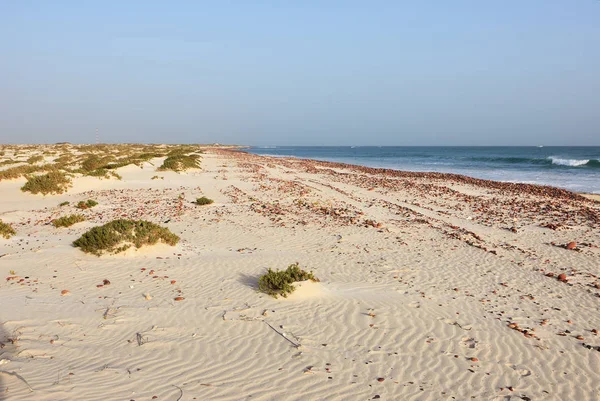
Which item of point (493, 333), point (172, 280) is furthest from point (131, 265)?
point (493, 333)

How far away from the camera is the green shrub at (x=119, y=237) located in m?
9.58

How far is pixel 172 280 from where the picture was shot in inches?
322

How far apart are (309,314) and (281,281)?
Answer: 3.44 ft

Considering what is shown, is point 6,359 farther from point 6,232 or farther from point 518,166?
point 518,166

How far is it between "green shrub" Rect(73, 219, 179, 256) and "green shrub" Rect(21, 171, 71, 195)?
12452 mm

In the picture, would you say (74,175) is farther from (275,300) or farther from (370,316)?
(370,316)

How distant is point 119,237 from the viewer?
9.80m

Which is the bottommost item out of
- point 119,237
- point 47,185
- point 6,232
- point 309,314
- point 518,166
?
point 309,314

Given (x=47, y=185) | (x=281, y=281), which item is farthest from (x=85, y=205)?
(x=281, y=281)

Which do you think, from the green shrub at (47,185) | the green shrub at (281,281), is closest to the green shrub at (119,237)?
the green shrub at (281,281)

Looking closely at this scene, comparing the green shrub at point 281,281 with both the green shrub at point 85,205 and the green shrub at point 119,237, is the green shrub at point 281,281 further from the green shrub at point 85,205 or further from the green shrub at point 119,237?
the green shrub at point 85,205

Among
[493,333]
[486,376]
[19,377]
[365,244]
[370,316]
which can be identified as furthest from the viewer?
[365,244]

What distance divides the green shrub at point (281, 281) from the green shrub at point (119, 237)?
12.7 feet

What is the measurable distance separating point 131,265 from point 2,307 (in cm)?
266
